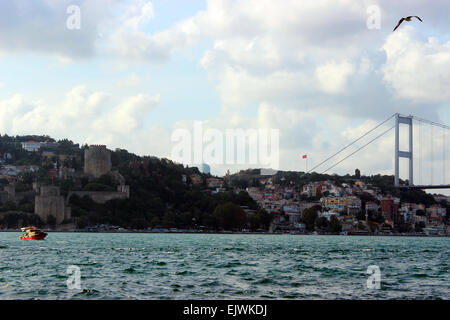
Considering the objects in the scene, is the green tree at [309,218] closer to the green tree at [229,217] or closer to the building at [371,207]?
the green tree at [229,217]

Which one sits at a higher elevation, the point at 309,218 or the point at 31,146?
the point at 31,146

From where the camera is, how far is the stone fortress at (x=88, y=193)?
277 feet

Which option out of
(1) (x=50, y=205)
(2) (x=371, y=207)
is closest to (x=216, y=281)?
(1) (x=50, y=205)

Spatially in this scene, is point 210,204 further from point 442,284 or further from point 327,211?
point 442,284

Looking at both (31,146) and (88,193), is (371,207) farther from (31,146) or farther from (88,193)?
(31,146)

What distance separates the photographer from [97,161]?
9788cm

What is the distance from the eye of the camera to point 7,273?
56.5 ft

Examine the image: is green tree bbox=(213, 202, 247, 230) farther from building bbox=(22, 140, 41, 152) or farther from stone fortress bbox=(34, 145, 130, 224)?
building bbox=(22, 140, 41, 152)

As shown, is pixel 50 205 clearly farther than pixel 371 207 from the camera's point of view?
No

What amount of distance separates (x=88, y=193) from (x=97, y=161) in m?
8.15

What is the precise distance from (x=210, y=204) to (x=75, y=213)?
18763 mm

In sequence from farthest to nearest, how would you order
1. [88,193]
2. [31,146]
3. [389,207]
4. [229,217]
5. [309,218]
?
[31,146]
[389,207]
[309,218]
[88,193]
[229,217]

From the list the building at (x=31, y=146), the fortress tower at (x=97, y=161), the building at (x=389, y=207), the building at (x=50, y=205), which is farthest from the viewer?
the building at (x=31, y=146)

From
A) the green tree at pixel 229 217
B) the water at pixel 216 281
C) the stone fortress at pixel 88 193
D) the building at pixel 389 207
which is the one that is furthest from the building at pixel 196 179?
the water at pixel 216 281
